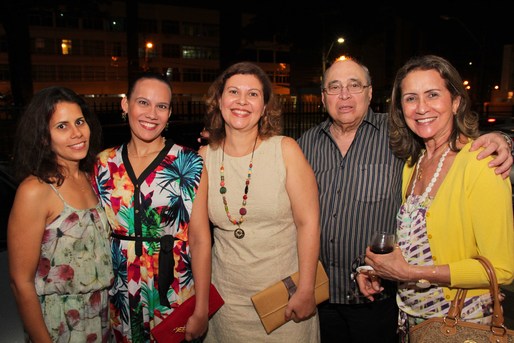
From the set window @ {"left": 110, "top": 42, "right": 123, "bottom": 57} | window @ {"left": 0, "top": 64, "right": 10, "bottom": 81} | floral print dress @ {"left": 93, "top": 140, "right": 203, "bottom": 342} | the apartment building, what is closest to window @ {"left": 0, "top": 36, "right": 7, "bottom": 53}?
the apartment building

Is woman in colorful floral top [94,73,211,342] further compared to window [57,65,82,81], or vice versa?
window [57,65,82,81]

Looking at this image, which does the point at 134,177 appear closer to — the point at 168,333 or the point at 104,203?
the point at 104,203

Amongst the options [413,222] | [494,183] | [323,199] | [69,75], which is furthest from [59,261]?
[69,75]

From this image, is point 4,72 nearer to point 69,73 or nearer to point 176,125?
point 69,73

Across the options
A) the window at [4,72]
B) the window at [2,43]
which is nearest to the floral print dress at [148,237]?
the window at [2,43]

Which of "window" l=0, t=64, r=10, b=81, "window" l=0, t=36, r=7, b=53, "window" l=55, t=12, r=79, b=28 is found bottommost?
"window" l=0, t=64, r=10, b=81

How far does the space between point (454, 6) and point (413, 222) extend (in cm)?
2188

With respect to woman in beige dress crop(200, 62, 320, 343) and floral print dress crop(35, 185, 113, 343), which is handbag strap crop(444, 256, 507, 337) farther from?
floral print dress crop(35, 185, 113, 343)

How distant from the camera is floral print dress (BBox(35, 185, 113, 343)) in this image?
7.51 feet

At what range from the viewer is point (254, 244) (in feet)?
8.69

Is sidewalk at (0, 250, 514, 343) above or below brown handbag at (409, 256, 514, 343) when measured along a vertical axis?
below

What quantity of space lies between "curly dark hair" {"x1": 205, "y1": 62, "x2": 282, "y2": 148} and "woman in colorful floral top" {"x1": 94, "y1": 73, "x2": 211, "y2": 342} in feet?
1.24

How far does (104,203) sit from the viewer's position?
2.61 m

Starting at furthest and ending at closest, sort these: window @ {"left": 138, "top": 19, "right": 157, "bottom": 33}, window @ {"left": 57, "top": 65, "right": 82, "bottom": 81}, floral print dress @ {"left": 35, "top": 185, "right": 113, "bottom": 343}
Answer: window @ {"left": 138, "top": 19, "right": 157, "bottom": 33} → window @ {"left": 57, "top": 65, "right": 82, "bottom": 81} → floral print dress @ {"left": 35, "top": 185, "right": 113, "bottom": 343}
